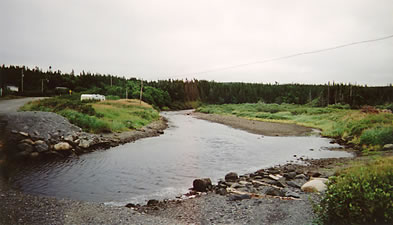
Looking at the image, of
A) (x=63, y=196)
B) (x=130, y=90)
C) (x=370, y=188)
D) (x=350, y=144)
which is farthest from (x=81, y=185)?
(x=130, y=90)

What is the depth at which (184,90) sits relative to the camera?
5477 inches

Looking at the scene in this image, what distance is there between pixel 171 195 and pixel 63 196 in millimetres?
4856

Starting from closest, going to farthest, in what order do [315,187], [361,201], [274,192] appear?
[361,201], [274,192], [315,187]

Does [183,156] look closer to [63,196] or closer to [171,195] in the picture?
[171,195]

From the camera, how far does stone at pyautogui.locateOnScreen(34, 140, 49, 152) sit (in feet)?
66.0

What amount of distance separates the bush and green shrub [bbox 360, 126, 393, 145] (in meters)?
17.7

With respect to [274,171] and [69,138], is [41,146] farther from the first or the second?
[274,171]

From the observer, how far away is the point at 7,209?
9.84 metres

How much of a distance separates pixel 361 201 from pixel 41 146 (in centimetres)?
2082

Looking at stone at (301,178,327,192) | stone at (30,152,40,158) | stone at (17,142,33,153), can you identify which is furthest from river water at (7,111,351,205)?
stone at (301,178,327,192)

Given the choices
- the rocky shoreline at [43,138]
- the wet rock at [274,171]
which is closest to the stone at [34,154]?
the rocky shoreline at [43,138]

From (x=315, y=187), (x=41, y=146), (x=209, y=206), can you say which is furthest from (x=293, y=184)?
(x=41, y=146)

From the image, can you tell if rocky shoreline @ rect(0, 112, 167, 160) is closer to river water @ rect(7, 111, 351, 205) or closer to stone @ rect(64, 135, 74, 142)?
stone @ rect(64, 135, 74, 142)

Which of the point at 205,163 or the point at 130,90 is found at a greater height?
the point at 130,90
